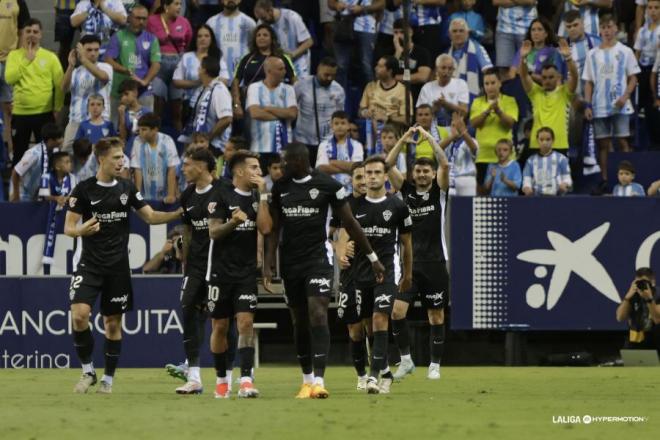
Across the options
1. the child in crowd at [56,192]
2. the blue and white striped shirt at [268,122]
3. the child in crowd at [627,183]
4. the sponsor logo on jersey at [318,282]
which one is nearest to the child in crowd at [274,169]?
the blue and white striped shirt at [268,122]

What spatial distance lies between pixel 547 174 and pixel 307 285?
9.23 meters

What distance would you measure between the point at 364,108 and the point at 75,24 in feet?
16.1

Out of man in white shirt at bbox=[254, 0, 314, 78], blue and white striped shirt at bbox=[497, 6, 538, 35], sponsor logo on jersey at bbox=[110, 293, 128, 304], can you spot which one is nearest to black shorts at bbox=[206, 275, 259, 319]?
sponsor logo on jersey at bbox=[110, 293, 128, 304]

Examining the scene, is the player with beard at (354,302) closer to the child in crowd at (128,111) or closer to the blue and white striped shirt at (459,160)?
the blue and white striped shirt at (459,160)

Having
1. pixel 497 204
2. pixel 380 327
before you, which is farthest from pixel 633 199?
pixel 380 327

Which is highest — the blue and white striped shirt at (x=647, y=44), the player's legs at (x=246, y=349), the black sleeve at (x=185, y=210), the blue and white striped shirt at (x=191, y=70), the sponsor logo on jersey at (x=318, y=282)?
the blue and white striped shirt at (x=647, y=44)

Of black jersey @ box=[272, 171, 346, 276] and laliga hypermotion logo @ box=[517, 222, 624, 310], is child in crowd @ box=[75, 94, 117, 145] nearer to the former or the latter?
laliga hypermotion logo @ box=[517, 222, 624, 310]

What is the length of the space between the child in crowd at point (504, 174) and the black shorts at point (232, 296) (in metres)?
8.87

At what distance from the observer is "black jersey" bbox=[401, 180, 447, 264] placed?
18453 mm

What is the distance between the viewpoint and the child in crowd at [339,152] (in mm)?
22375

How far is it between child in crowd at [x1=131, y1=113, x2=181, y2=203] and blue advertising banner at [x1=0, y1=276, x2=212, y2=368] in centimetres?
155

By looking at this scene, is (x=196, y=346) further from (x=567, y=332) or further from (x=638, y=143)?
(x=638, y=143)

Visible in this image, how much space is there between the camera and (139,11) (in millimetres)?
24203

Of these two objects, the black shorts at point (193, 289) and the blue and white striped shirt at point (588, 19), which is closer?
the black shorts at point (193, 289)
